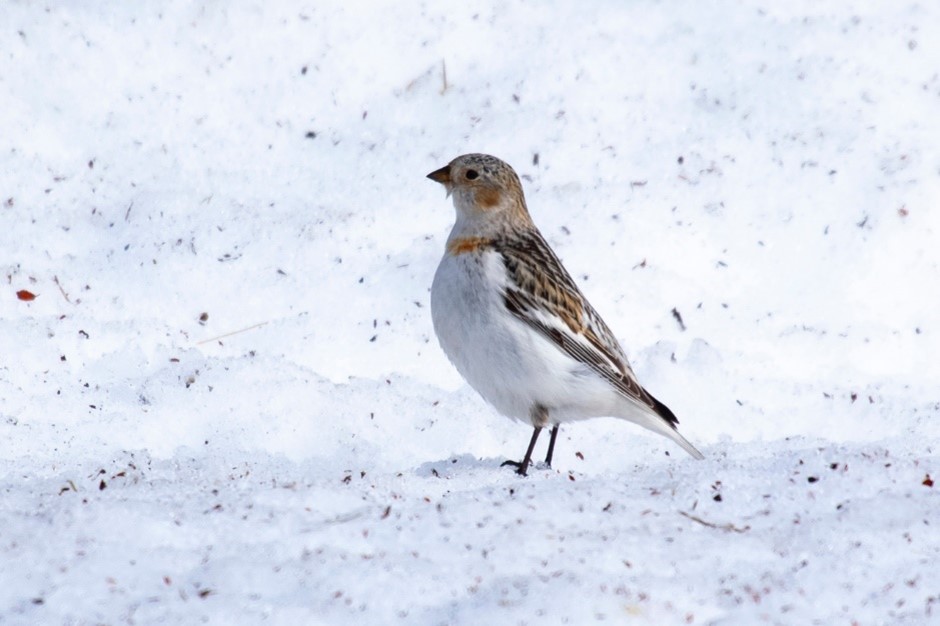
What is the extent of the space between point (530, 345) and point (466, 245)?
567 millimetres

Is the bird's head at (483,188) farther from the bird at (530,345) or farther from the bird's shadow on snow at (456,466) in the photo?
the bird's shadow on snow at (456,466)

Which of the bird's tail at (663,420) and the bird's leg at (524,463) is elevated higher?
the bird's tail at (663,420)

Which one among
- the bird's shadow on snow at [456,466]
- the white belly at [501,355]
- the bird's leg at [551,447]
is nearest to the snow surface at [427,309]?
the bird's shadow on snow at [456,466]

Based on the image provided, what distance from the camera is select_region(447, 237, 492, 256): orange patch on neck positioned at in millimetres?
6000

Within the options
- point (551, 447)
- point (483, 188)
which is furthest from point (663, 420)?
point (483, 188)

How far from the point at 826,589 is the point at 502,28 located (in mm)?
5308

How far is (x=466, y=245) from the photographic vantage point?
6.04m

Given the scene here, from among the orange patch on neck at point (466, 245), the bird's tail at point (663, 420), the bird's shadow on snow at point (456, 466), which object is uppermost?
the orange patch on neck at point (466, 245)

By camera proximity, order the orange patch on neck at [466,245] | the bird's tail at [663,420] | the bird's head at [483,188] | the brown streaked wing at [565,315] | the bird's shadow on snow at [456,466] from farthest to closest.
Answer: the bird's head at [483,188] < the orange patch on neck at [466,245] < the brown streaked wing at [565,315] < the bird's tail at [663,420] < the bird's shadow on snow at [456,466]

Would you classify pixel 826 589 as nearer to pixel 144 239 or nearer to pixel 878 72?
pixel 144 239

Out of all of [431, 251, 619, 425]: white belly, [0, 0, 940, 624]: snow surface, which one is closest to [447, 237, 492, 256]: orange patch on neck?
[431, 251, 619, 425]: white belly

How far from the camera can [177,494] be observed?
14.3 feet

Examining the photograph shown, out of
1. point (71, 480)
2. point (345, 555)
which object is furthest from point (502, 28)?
point (345, 555)

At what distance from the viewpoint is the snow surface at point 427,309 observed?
3.86 m
